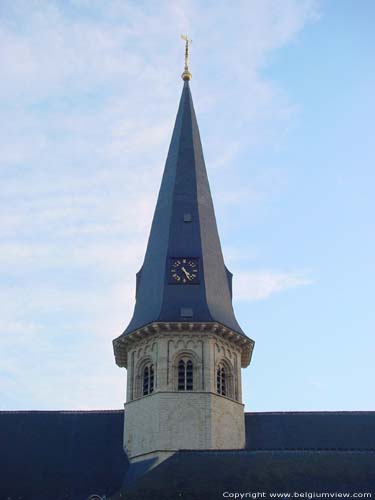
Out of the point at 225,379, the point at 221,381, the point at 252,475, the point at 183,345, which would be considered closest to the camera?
the point at 252,475

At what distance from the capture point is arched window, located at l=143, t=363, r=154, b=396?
34553 mm

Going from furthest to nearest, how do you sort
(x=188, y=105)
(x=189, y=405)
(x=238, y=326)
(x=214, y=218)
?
(x=188, y=105) < (x=214, y=218) < (x=238, y=326) < (x=189, y=405)

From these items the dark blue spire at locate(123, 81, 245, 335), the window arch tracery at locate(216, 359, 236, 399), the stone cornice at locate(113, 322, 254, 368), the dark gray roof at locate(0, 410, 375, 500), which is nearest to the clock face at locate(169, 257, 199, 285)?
the dark blue spire at locate(123, 81, 245, 335)

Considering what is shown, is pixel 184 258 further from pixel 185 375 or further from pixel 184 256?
pixel 185 375

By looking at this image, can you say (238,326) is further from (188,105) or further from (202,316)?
(188,105)

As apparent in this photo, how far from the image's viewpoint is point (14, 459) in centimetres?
3444

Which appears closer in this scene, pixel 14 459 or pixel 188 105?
pixel 14 459

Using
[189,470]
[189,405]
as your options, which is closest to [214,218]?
[189,405]

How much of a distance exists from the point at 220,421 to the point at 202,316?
176 inches

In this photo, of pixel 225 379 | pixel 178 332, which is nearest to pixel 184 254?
pixel 178 332

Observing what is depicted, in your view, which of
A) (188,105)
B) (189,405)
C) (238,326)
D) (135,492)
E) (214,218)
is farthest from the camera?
(188,105)

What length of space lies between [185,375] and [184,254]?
19.0 feet

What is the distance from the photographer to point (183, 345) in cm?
3469

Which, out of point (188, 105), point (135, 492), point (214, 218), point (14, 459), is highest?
point (188, 105)
